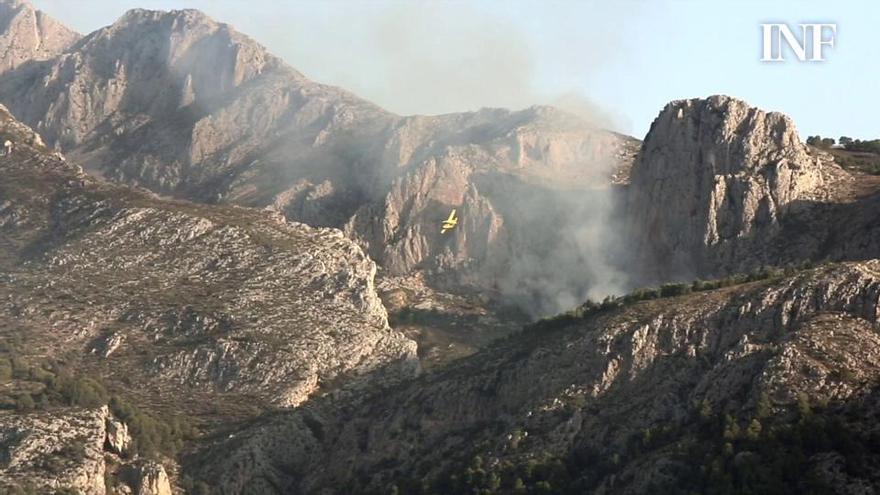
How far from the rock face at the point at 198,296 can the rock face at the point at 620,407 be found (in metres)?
10.8

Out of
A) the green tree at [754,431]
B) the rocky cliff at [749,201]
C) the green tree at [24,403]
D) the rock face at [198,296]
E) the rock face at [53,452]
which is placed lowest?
the rock face at [53,452]

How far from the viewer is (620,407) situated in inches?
5394

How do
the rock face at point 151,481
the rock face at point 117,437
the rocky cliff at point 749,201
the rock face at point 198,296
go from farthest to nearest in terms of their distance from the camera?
the rocky cliff at point 749,201 → the rock face at point 198,296 → the rock face at point 117,437 → the rock face at point 151,481

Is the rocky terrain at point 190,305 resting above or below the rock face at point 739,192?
below

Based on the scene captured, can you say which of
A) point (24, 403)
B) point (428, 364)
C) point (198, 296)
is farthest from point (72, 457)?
point (428, 364)

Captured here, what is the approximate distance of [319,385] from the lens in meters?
171

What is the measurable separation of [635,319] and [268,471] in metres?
33.5

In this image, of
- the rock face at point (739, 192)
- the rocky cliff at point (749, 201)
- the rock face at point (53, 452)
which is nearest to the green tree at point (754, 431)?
the rock face at point (53, 452)

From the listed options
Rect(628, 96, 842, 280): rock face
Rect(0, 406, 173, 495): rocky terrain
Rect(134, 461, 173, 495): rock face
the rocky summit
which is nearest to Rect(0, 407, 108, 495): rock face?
Rect(0, 406, 173, 495): rocky terrain

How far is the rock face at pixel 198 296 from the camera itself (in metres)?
171

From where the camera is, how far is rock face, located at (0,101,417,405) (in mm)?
170750

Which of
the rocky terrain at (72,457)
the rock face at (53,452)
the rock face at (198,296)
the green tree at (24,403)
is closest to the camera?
the rock face at (53,452)

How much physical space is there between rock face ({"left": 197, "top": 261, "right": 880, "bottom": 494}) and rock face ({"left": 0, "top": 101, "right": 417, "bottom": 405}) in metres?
10.8

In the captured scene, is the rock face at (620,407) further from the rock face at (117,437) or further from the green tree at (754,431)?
the rock face at (117,437)
